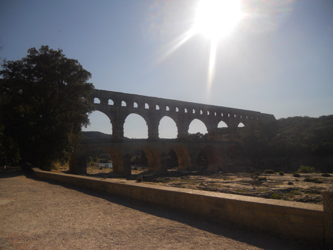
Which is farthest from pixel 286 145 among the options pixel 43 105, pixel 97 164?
pixel 97 164

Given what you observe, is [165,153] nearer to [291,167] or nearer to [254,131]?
[291,167]

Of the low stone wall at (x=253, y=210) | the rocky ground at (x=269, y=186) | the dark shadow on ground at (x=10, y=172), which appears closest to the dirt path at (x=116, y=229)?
the low stone wall at (x=253, y=210)

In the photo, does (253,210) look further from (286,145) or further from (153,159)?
Answer: (286,145)

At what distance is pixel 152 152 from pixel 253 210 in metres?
21.8

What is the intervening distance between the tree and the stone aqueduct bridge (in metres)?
5.81

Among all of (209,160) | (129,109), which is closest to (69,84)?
(129,109)

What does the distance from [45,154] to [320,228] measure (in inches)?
531

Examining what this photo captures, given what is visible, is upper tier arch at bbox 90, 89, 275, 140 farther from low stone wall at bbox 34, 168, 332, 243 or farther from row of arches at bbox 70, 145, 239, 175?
low stone wall at bbox 34, 168, 332, 243

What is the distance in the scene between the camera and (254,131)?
40656mm

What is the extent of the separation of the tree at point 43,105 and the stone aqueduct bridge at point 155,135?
5.81m

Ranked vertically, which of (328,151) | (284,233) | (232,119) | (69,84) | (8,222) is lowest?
(8,222)

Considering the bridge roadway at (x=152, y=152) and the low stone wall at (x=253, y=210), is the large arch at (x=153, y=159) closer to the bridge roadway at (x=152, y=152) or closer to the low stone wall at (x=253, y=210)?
the bridge roadway at (x=152, y=152)

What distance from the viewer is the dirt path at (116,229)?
9.41ft

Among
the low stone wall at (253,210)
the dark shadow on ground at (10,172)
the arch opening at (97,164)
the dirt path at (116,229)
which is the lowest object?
the arch opening at (97,164)
